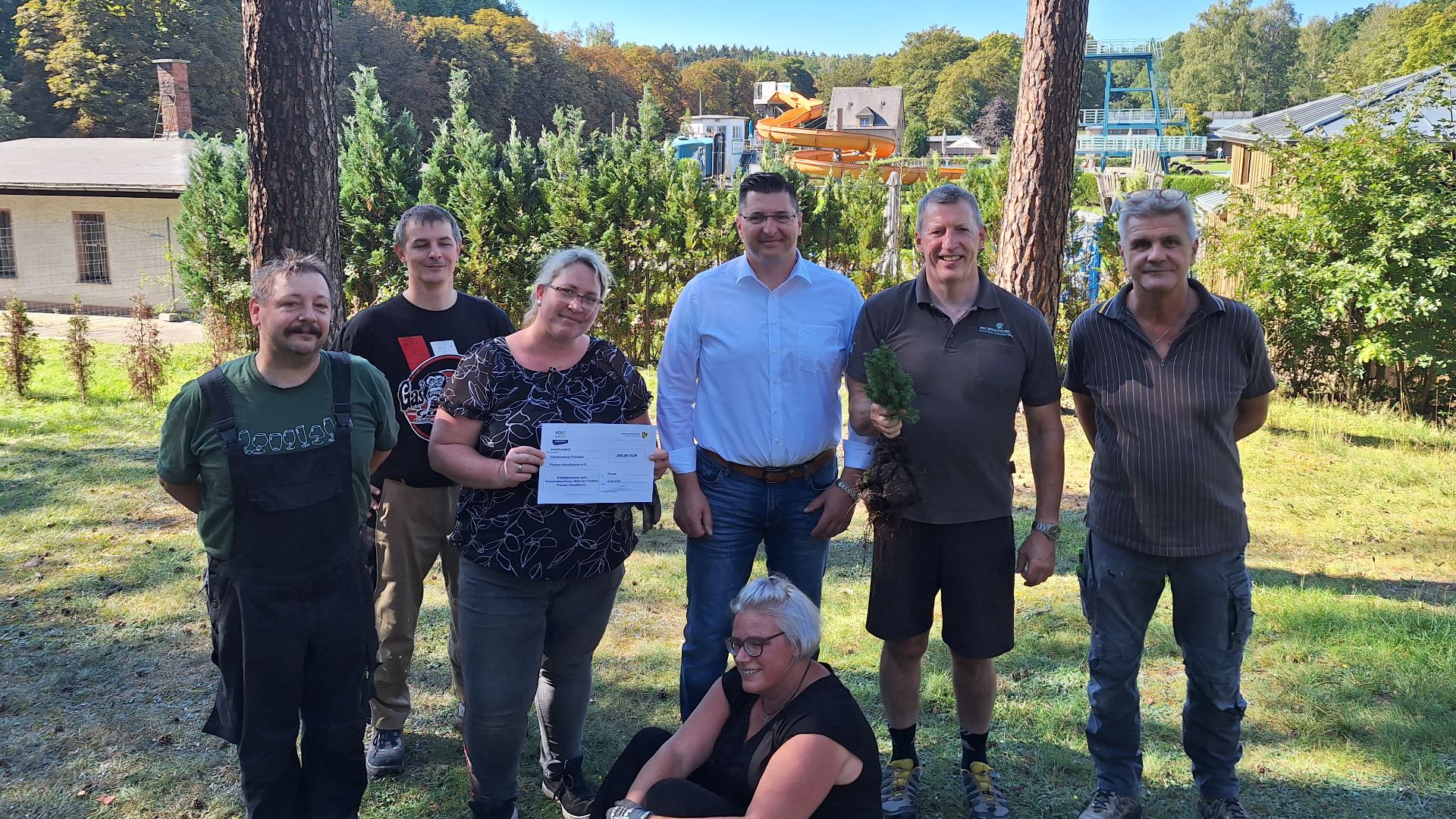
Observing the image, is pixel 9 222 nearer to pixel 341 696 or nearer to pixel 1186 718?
pixel 341 696

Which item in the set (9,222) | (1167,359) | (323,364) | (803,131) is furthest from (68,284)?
(803,131)

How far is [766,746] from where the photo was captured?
9.49 ft

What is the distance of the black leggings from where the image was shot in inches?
113

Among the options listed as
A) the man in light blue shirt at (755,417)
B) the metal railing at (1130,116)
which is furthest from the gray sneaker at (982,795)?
the metal railing at (1130,116)

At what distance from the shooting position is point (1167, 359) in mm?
3301

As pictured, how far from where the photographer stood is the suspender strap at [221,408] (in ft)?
9.36

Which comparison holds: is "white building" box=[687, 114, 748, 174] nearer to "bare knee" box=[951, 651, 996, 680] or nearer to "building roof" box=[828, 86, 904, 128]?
"building roof" box=[828, 86, 904, 128]

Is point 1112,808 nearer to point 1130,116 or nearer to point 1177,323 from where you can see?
point 1177,323

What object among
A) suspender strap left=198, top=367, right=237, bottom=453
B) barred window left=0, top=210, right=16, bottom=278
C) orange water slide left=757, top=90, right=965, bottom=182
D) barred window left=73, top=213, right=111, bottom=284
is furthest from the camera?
orange water slide left=757, top=90, right=965, bottom=182

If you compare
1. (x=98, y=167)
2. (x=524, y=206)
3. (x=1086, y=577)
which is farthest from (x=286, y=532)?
(x=98, y=167)

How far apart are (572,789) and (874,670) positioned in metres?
1.86

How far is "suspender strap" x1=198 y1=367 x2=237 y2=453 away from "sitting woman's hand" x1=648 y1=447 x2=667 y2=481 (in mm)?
1238

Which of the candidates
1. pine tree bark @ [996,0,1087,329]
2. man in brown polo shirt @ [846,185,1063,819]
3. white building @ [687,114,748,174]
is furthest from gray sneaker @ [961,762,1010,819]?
white building @ [687,114,748,174]

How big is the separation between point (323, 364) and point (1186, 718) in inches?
123
